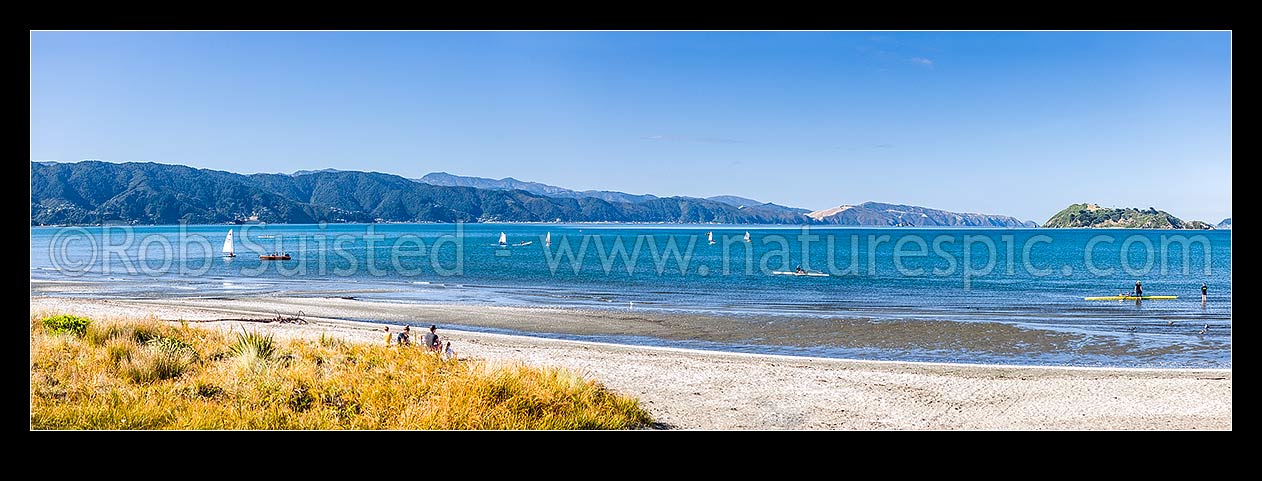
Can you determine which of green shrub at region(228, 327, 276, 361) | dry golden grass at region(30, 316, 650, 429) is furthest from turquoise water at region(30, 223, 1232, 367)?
green shrub at region(228, 327, 276, 361)

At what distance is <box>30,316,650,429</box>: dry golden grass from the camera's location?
8.41 m

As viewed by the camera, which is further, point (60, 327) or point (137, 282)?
point (137, 282)

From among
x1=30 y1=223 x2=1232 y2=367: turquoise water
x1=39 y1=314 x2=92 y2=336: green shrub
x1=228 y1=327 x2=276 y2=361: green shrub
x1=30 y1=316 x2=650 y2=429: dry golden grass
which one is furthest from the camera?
x1=30 y1=223 x2=1232 y2=367: turquoise water

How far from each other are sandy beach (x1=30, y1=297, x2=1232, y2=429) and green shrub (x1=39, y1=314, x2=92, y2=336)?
22.2 feet

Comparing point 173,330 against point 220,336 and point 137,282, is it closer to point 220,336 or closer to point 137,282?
point 220,336

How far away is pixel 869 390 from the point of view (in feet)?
44.9

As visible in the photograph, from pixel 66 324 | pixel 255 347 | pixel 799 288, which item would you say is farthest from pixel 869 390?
pixel 799 288

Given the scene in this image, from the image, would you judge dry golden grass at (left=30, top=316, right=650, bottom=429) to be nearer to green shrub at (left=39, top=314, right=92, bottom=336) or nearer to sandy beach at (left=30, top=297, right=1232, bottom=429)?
green shrub at (left=39, top=314, right=92, bottom=336)

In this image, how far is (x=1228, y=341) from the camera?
2298cm
